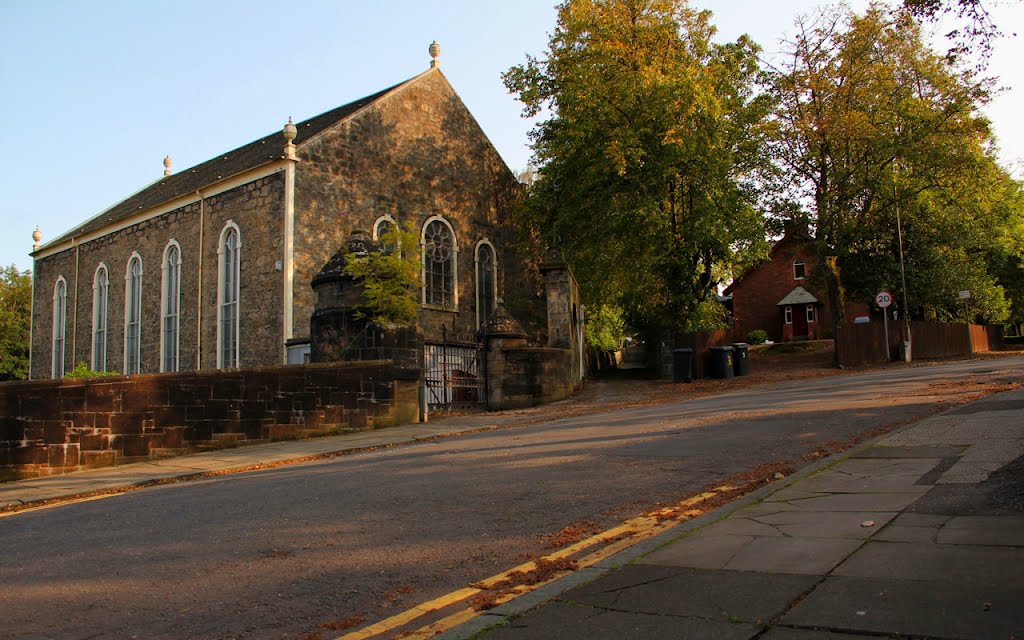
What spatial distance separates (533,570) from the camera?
4.85 meters

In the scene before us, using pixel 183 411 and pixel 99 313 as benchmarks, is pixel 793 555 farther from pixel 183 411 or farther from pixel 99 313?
pixel 99 313

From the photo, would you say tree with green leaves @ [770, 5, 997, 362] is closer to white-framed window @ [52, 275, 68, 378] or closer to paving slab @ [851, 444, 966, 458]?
paving slab @ [851, 444, 966, 458]

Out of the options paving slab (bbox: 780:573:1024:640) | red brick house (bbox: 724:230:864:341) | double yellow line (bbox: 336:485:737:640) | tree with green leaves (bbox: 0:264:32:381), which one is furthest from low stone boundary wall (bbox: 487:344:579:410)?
tree with green leaves (bbox: 0:264:32:381)

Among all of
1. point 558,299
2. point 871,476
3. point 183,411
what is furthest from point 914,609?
point 558,299

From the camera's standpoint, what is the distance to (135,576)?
5.23 m

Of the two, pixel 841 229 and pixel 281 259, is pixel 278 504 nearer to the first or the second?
pixel 281 259

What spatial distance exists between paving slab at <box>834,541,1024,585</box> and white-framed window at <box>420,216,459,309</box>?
24.7 meters

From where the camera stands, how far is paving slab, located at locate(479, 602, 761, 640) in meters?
3.54

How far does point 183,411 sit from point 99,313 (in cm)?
2548

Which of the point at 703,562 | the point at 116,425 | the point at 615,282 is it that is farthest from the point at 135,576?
the point at 615,282

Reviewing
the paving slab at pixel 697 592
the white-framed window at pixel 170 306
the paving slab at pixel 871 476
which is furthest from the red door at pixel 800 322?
the paving slab at pixel 697 592

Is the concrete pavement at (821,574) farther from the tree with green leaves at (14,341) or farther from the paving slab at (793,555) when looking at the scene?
the tree with green leaves at (14,341)

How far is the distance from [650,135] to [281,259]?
12930 millimetres

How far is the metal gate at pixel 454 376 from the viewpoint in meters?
19.0
